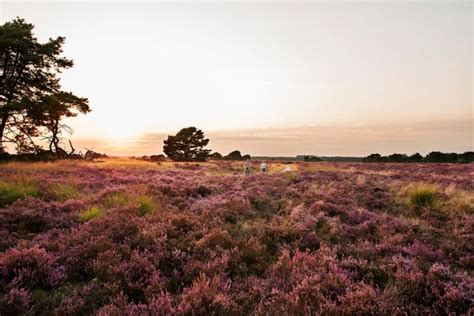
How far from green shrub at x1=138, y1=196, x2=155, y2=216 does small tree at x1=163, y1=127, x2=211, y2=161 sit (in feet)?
209

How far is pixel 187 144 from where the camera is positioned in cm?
7362

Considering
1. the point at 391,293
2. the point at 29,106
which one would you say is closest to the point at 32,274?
the point at 391,293

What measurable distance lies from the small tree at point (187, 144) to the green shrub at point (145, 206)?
209 feet

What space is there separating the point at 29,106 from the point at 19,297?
87.0 feet

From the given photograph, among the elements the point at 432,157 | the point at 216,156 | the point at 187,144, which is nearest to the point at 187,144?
the point at 187,144

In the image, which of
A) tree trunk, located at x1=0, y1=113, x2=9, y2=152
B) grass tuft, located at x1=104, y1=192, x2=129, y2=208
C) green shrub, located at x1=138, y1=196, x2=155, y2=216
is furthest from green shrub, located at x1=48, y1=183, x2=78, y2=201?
tree trunk, located at x1=0, y1=113, x2=9, y2=152

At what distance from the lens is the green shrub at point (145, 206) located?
8.78m

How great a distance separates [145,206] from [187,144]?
65319 mm

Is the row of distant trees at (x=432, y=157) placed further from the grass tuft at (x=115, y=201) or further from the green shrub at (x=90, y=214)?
the green shrub at (x=90, y=214)

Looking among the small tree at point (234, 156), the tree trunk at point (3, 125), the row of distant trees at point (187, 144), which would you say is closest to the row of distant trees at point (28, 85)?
the tree trunk at point (3, 125)

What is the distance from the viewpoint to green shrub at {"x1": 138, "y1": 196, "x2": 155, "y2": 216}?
8781mm

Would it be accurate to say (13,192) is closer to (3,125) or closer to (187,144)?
(3,125)

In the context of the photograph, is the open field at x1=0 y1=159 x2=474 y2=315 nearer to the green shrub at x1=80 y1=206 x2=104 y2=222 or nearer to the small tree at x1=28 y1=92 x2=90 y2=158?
the green shrub at x1=80 y1=206 x2=104 y2=222

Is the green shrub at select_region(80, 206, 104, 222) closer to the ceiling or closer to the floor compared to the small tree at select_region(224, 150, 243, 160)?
closer to the floor
